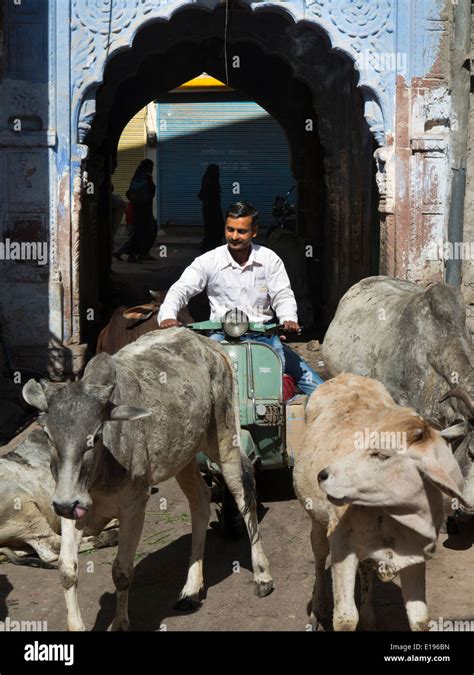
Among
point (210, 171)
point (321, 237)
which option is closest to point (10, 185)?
point (321, 237)

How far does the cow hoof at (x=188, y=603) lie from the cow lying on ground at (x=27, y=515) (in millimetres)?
952

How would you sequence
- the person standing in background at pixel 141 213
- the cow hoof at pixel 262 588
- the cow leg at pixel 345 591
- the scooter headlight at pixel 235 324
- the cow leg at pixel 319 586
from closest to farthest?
1. the cow leg at pixel 345 591
2. the cow leg at pixel 319 586
3. the cow hoof at pixel 262 588
4. the scooter headlight at pixel 235 324
5. the person standing in background at pixel 141 213

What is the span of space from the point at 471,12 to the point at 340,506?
296 inches

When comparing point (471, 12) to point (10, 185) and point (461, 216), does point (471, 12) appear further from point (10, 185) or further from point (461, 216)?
point (10, 185)

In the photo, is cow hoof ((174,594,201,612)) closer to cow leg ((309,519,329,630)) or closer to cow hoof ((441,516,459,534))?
cow leg ((309,519,329,630))

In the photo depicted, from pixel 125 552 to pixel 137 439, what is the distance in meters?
0.54

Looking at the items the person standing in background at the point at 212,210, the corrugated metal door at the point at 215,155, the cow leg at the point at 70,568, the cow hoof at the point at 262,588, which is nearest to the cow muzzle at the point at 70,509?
the cow leg at the point at 70,568

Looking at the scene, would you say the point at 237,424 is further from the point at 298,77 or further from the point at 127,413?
the point at 298,77

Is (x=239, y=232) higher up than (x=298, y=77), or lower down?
lower down

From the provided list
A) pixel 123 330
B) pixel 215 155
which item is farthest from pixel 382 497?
pixel 215 155

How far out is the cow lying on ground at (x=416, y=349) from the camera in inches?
251

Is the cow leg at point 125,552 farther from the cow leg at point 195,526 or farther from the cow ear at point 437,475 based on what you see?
the cow ear at point 437,475

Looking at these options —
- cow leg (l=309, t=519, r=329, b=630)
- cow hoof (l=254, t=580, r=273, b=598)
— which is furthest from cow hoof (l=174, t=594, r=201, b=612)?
cow leg (l=309, t=519, r=329, b=630)

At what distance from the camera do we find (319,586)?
551 centimetres
